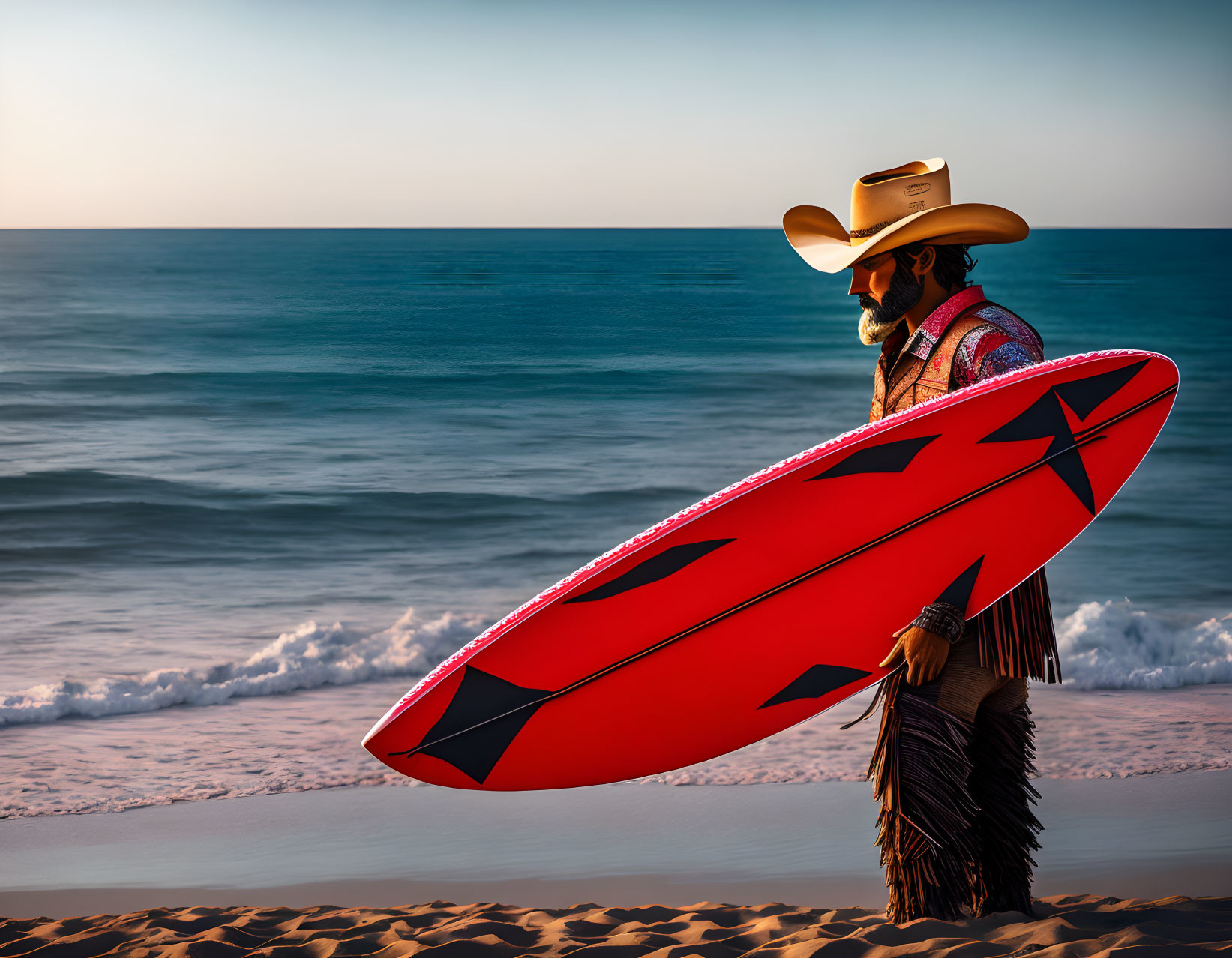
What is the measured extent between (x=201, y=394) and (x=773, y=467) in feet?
47.9

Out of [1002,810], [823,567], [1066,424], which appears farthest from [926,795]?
[1066,424]

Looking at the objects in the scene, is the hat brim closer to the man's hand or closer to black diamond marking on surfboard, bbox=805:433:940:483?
black diamond marking on surfboard, bbox=805:433:940:483

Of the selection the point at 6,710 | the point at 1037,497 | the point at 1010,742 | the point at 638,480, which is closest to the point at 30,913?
the point at 6,710

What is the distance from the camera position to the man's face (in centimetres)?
215

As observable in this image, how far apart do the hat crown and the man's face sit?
0.08 metres

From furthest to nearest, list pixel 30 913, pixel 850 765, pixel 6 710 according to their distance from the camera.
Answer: pixel 6 710 < pixel 850 765 < pixel 30 913

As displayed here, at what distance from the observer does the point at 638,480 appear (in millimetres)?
10523

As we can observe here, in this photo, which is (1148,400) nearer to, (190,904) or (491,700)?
(491,700)

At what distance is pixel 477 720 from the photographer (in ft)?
7.13

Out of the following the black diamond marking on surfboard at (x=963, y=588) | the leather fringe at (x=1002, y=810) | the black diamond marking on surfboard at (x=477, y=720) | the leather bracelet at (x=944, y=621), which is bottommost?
the leather fringe at (x=1002, y=810)

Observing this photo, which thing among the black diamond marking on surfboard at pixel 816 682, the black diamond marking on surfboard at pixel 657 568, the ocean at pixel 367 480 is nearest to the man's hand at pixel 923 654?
the black diamond marking on surfboard at pixel 816 682

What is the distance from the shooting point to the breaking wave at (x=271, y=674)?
4746 mm

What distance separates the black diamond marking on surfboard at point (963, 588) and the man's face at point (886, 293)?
484 millimetres

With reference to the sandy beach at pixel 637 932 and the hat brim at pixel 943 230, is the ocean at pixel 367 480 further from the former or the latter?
the hat brim at pixel 943 230
